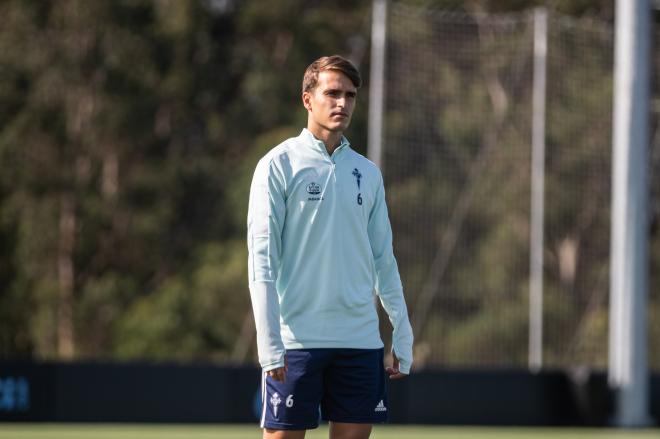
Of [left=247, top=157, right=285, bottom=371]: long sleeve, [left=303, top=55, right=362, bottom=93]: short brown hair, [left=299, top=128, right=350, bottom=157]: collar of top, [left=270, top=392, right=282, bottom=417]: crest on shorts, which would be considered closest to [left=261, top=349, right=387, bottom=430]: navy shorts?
[left=270, top=392, right=282, bottom=417]: crest on shorts

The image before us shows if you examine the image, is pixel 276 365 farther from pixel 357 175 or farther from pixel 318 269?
pixel 357 175

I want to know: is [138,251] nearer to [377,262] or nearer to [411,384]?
[411,384]

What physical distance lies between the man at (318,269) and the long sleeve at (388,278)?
0.12 m

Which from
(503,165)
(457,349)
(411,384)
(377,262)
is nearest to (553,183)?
(503,165)

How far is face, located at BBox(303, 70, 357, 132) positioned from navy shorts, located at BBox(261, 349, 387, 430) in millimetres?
751

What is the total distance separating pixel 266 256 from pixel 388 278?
1.65 feet

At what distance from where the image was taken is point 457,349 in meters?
19.4

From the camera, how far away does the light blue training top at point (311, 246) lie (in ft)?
16.3

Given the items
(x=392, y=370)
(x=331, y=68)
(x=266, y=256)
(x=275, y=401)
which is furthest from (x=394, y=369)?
(x=331, y=68)

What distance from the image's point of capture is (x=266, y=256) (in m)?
4.95

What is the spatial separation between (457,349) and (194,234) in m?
16.0

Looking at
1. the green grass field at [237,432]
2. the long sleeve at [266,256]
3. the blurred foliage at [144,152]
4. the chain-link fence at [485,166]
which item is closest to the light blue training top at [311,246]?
the long sleeve at [266,256]

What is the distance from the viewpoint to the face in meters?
5.02

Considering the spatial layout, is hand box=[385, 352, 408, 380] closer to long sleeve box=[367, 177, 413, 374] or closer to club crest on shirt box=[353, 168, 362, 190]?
long sleeve box=[367, 177, 413, 374]
